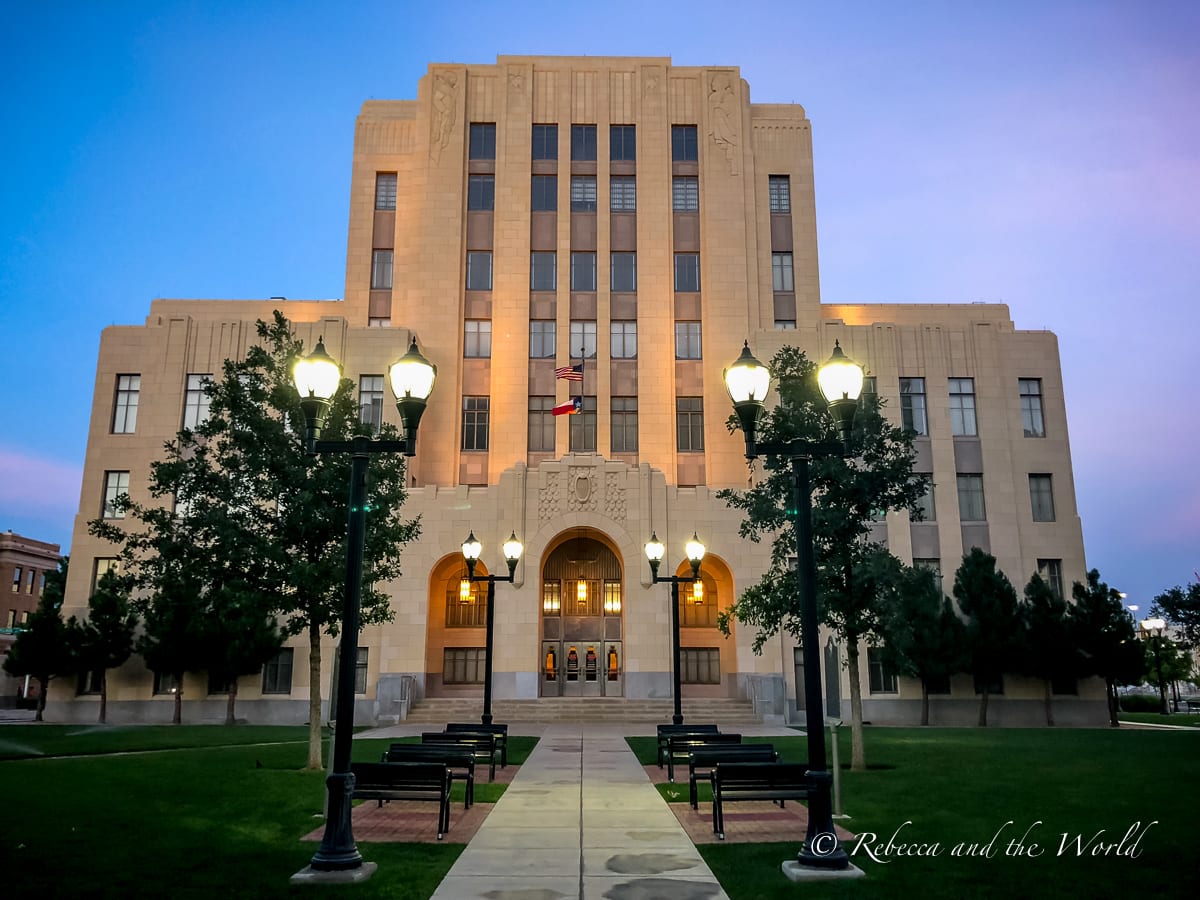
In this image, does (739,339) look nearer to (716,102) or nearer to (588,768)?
(716,102)

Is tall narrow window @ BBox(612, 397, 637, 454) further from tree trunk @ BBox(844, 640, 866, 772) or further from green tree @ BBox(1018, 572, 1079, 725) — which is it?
tree trunk @ BBox(844, 640, 866, 772)

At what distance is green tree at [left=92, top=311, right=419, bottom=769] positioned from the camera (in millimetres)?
19438

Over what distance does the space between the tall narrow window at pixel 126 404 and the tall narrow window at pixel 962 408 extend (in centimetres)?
4123

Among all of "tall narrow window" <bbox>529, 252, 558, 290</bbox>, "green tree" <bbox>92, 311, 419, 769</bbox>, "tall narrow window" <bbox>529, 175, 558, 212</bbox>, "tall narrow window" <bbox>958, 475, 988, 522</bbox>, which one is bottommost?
"green tree" <bbox>92, 311, 419, 769</bbox>

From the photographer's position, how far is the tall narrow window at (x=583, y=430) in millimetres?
46250

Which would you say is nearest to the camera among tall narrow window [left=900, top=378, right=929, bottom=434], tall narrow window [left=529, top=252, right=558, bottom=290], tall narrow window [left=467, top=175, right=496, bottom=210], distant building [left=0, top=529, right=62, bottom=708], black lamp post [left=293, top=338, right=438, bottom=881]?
black lamp post [left=293, top=338, right=438, bottom=881]

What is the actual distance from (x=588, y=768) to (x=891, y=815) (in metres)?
7.95

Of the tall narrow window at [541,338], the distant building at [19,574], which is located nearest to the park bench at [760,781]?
the tall narrow window at [541,338]

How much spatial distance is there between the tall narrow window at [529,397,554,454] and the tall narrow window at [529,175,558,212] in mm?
11259

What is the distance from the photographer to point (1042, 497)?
43562 mm

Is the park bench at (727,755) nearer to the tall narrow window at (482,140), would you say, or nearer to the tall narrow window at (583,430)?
the tall narrow window at (583,430)

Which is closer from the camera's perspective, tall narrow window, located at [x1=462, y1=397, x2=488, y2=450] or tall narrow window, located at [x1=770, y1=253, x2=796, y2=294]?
tall narrow window, located at [x1=462, y1=397, x2=488, y2=450]

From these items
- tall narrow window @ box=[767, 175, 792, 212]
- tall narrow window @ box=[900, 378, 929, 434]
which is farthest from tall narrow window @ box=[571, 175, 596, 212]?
tall narrow window @ box=[900, 378, 929, 434]

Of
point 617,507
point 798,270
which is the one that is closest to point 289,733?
Result: point 617,507
